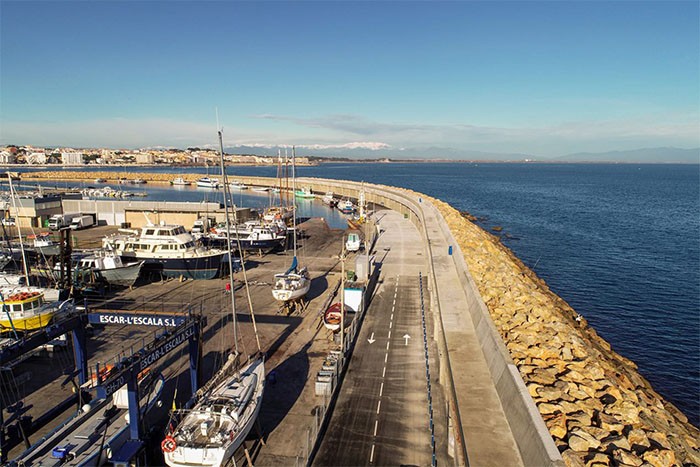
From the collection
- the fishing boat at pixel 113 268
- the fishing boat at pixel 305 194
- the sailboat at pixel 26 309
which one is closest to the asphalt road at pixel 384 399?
the sailboat at pixel 26 309

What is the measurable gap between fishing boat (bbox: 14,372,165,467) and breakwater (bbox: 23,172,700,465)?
1462cm

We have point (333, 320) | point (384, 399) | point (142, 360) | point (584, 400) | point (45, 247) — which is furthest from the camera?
point (45, 247)

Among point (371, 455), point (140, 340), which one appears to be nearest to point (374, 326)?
point (371, 455)

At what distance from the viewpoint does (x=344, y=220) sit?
80.6 m

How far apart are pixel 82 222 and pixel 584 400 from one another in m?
A: 65.0

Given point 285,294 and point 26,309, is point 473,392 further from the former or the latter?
point 26,309

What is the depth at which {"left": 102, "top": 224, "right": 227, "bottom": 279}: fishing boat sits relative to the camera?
37219mm

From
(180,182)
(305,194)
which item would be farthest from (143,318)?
(180,182)

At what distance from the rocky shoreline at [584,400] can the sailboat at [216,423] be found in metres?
10.2

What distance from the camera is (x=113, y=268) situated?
34.5m

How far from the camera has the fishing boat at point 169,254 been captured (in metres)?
37.2

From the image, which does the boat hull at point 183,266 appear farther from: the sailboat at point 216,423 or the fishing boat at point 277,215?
the sailboat at point 216,423

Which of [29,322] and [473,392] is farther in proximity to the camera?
[29,322]

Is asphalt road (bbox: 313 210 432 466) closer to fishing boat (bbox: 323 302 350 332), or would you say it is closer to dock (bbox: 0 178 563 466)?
dock (bbox: 0 178 563 466)
